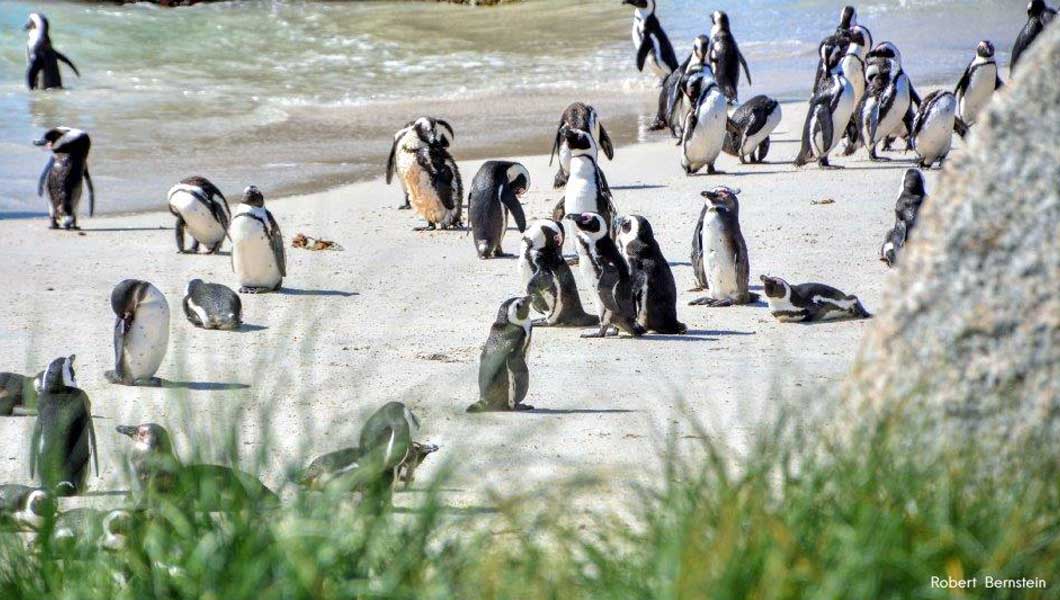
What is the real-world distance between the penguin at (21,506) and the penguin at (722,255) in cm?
442

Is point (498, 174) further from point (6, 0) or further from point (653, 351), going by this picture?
point (6, 0)

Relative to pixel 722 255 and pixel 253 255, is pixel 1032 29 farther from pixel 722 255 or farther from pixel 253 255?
pixel 253 255

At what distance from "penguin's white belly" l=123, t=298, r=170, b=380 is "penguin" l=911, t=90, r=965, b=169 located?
7386 mm

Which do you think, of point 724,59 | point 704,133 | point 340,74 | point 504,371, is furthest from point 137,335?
point 340,74

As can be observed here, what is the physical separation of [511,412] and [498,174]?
14.6 ft

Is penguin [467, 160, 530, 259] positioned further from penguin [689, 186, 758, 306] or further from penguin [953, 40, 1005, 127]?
penguin [953, 40, 1005, 127]

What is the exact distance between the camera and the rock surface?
295cm

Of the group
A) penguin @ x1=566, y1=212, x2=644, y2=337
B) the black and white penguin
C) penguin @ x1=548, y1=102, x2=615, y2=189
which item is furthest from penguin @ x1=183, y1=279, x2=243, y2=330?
penguin @ x1=548, y1=102, x2=615, y2=189

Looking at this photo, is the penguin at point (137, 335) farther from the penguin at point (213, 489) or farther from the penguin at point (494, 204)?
the penguin at point (213, 489)

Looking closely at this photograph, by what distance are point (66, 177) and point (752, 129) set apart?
5.56 m

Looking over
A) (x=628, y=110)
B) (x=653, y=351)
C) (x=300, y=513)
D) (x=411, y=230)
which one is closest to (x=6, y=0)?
(x=628, y=110)

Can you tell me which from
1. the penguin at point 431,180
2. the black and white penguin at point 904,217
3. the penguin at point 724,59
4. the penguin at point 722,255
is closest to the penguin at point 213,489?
the penguin at point 722,255

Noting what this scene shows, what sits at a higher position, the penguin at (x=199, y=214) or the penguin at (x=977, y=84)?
the penguin at (x=977, y=84)

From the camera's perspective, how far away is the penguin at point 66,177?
438 inches
